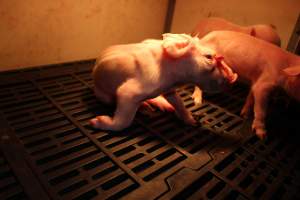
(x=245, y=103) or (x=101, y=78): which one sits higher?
(x=101, y=78)

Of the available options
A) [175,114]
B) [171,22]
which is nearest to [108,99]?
[175,114]

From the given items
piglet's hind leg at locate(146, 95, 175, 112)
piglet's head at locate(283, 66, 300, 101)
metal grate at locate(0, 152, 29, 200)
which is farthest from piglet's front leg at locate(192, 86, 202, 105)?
metal grate at locate(0, 152, 29, 200)

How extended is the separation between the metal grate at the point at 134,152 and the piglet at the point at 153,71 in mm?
125

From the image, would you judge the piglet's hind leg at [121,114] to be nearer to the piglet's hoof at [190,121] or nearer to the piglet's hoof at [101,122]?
the piglet's hoof at [101,122]

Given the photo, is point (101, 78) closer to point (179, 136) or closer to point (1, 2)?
point (179, 136)

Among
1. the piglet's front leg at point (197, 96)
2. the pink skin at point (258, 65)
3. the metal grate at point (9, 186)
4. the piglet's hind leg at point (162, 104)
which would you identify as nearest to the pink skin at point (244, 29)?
the pink skin at point (258, 65)

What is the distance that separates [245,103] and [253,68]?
0.22 metres

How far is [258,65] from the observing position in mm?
1655

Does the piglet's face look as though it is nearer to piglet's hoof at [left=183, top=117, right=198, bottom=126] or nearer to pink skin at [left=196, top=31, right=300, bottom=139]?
piglet's hoof at [left=183, top=117, right=198, bottom=126]

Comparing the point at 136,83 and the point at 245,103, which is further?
the point at 245,103

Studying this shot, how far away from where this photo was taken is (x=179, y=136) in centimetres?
138

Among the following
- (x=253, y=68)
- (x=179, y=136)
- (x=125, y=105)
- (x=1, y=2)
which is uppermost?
(x=1, y=2)

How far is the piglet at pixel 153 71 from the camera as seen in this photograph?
50.1 inches

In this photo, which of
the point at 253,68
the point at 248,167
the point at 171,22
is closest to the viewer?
the point at 248,167
